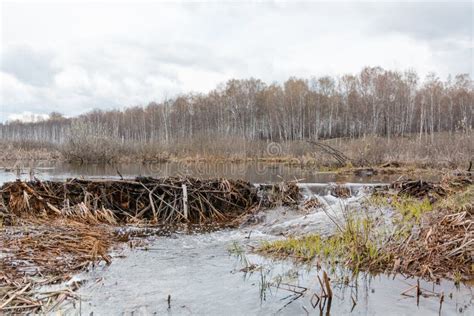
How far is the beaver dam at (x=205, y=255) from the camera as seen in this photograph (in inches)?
177

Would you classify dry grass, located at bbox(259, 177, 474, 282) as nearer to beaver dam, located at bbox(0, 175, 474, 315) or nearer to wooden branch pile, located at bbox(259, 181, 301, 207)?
beaver dam, located at bbox(0, 175, 474, 315)

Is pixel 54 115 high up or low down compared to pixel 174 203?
up

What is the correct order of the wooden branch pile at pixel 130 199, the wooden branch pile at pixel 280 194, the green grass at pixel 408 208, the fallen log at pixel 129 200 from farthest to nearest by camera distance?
the wooden branch pile at pixel 280 194 → the wooden branch pile at pixel 130 199 → the fallen log at pixel 129 200 → the green grass at pixel 408 208

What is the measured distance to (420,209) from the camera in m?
7.73

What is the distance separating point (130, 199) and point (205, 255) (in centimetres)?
368

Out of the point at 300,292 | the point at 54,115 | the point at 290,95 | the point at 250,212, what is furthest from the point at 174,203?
the point at 54,115

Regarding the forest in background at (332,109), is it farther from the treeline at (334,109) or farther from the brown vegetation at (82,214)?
the brown vegetation at (82,214)


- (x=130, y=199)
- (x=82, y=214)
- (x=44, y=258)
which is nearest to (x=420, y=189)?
(x=130, y=199)

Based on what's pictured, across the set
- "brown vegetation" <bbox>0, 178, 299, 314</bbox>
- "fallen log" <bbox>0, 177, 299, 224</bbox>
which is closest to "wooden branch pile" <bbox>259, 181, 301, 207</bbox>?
"brown vegetation" <bbox>0, 178, 299, 314</bbox>

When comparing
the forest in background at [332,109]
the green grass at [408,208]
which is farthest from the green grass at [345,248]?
the forest in background at [332,109]

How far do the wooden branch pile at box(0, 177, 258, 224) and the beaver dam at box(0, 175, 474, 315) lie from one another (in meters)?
0.03

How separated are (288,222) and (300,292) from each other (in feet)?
13.4

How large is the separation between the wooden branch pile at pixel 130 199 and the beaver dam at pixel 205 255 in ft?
0.09

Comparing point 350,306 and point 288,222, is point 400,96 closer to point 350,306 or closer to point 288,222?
point 288,222
